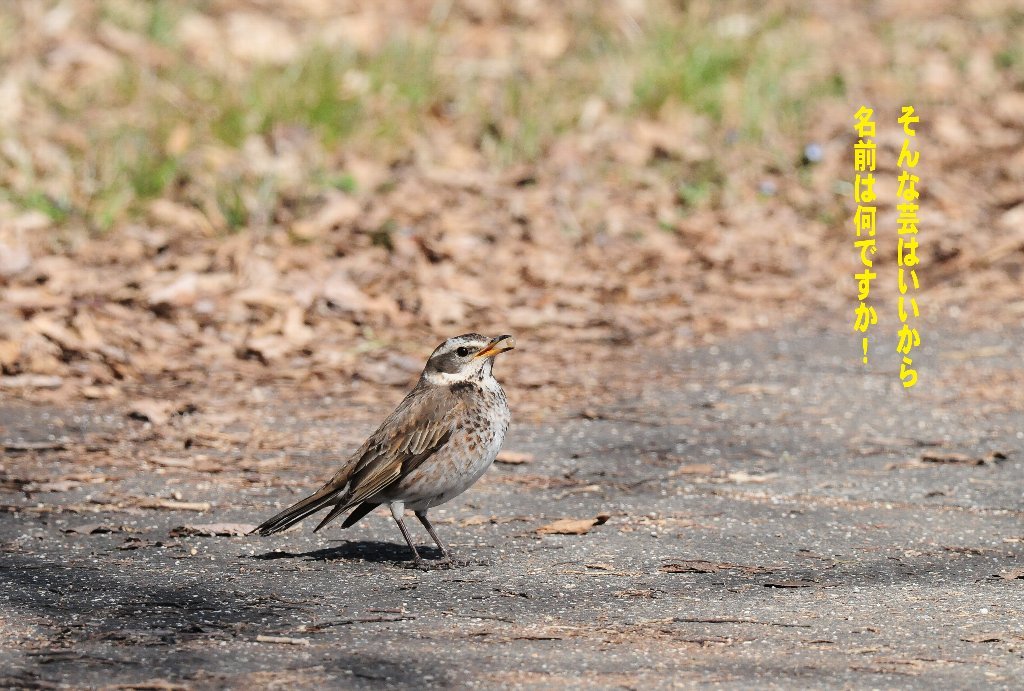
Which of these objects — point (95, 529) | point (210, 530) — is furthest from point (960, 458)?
point (95, 529)

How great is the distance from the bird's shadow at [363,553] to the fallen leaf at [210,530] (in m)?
0.30

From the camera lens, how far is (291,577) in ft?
17.9

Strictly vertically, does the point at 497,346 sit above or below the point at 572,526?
above

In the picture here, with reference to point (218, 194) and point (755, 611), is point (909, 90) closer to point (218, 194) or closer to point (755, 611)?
point (218, 194)

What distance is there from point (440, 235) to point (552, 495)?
440cm

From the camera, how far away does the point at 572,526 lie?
618 cm

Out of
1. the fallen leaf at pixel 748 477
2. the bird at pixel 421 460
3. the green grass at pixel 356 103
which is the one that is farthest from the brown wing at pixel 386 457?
the green grass at pixel 356 103

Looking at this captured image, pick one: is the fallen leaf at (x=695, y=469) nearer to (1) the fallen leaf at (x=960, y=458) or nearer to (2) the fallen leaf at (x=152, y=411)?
(1) the fallen leaf at (x=960, y=458)

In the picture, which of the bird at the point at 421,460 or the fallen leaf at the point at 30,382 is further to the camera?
the fallen leaf at the point at 30,382

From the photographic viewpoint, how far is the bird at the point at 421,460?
5.75m

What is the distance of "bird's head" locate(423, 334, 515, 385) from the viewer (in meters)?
6.14

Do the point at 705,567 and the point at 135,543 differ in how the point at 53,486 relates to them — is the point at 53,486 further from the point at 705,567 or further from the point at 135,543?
the point at 705,567

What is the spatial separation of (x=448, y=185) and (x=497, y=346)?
570cm

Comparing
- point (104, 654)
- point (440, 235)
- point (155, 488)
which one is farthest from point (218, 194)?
point (104, 654)
